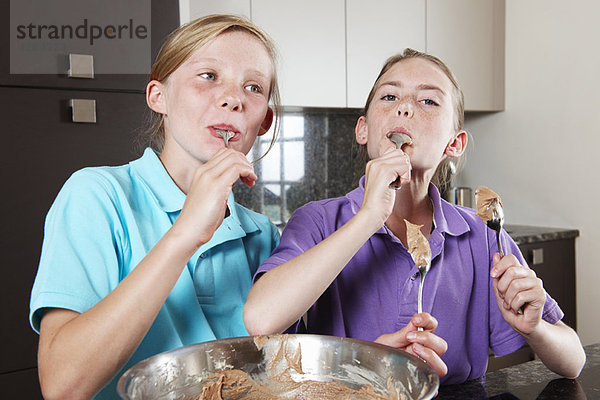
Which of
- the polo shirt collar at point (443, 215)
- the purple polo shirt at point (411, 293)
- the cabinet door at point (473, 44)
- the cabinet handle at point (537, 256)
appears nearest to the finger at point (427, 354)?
the purple polo shirt at point (411, 293)

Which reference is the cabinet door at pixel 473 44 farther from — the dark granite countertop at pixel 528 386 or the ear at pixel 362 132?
the dark granite countertop at pixel 528 386

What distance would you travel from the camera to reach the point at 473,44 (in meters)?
2.91

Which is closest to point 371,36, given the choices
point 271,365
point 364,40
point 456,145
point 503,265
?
point 364,40

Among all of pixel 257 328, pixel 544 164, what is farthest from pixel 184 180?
pixel 544 164

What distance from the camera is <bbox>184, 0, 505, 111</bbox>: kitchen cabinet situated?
2336 mm

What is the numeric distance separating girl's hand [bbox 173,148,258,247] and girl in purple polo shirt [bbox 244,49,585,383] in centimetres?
18

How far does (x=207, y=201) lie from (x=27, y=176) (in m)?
1.04

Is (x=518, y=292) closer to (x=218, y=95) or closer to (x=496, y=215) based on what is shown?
(x=496, y=215)

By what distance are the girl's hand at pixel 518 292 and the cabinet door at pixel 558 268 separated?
1658mm

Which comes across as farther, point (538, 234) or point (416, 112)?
point (538, 234)

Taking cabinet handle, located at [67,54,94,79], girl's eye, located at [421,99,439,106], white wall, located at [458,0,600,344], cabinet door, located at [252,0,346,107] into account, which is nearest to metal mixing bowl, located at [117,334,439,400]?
girl's eye, located at [421,99,439,106]

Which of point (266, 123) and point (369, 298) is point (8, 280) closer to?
point (266, 123)

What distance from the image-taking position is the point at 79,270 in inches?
34.0

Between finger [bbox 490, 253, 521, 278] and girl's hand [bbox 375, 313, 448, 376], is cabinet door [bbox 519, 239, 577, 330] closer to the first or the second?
finger [bbox 490, 253, 521, 278]
